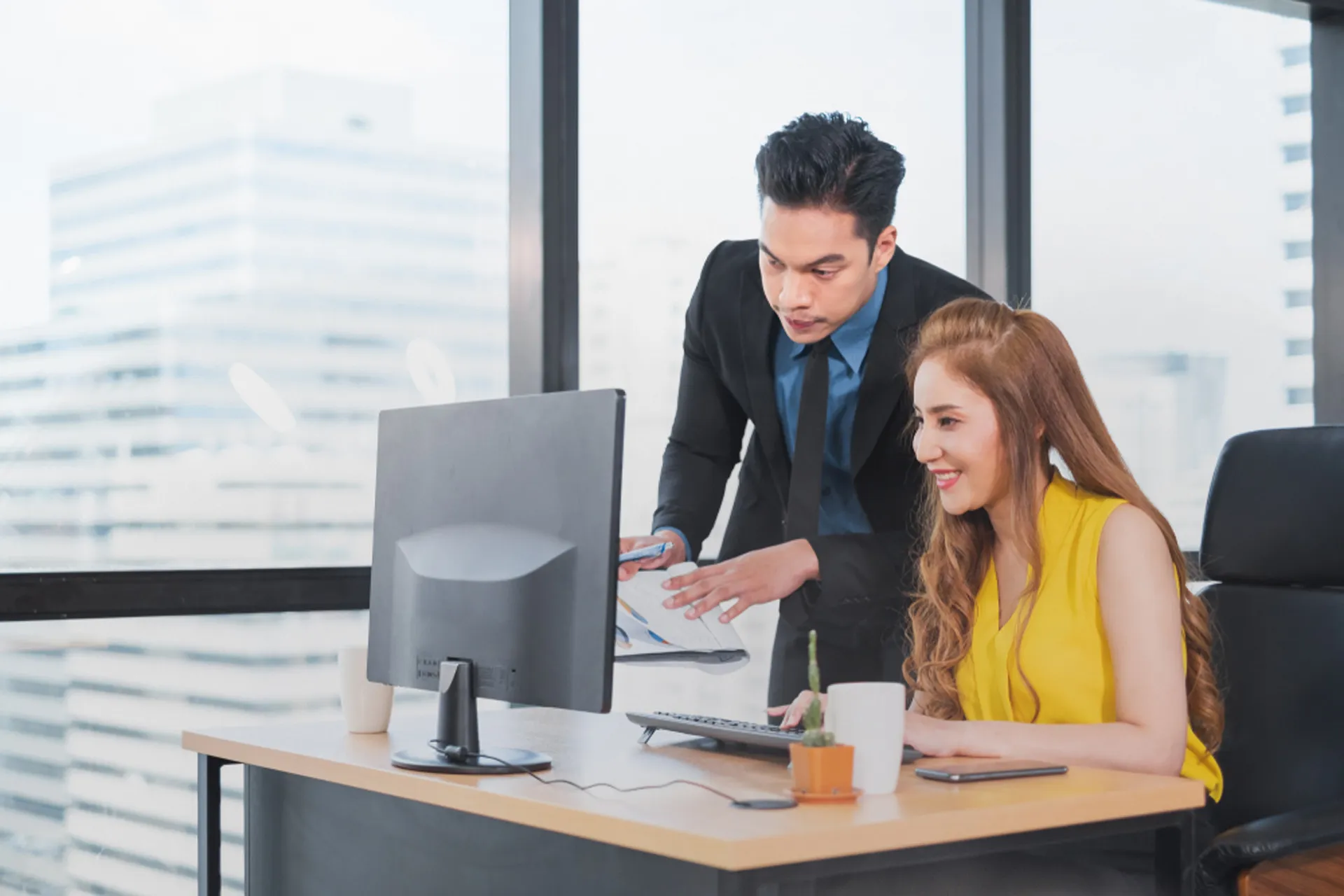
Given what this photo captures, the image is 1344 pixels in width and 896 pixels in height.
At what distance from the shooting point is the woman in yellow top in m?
1.67

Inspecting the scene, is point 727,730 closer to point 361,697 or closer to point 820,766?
point 820,766

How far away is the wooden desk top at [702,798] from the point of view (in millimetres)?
1104

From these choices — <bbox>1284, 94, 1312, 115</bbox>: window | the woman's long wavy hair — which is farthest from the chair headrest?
<bbox>1284, 94, 1312, 115</bbox>: window

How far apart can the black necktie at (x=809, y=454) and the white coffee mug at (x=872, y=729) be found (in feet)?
2.65

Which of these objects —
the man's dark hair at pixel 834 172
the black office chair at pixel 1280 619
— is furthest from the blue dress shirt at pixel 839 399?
the black office chair at pixel 1280 619

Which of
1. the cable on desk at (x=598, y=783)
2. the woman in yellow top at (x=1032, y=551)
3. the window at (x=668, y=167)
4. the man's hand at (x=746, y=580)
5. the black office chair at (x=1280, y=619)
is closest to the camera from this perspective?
the cable on desk at (x=598, y=783)

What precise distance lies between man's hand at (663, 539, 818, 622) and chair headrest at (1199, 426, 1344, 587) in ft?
1.99

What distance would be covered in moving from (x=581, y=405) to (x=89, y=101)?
1507 mm

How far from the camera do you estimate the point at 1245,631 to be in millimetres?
2029

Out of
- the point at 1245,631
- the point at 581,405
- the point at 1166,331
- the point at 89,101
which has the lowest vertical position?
the point at 1245,631

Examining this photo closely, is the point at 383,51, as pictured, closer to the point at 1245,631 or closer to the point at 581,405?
the point at 581,405

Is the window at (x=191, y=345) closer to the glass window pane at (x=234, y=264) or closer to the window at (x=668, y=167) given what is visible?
the glass window pane at (x=234, y=264)

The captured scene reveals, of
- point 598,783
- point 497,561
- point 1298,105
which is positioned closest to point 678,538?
point 497,561

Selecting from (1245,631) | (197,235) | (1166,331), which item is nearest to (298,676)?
(197,235)
